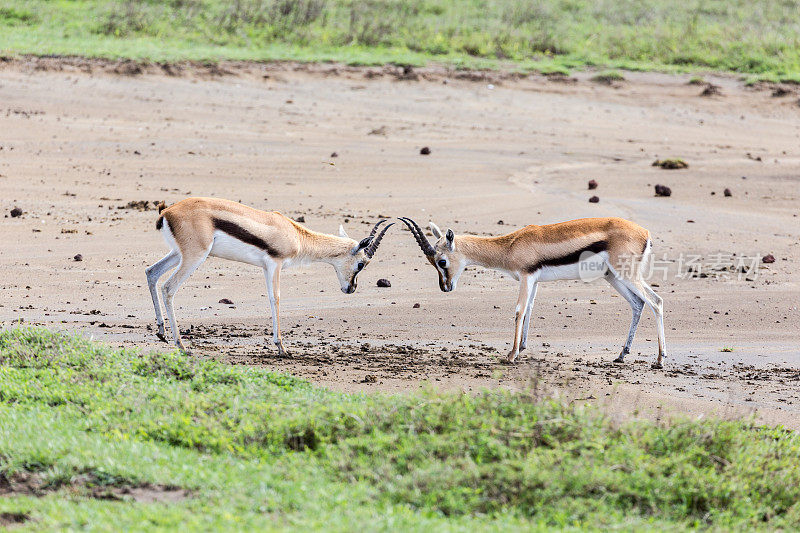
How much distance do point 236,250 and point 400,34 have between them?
13899 millimetres

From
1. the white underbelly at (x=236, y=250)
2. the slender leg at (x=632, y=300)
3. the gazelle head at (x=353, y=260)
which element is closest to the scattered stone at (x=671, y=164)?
the slender leg at (x=632, y=300)

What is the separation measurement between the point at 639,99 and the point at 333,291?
10704 mm

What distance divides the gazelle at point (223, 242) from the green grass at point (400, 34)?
10349mm

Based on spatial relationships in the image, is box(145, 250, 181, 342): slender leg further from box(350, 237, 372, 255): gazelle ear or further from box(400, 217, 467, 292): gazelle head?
box(400, 217, 467, 292): gazelle head

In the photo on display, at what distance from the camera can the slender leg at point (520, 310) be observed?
8984mm

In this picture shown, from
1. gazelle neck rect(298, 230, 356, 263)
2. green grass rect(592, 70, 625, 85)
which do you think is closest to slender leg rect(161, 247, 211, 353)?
gazelle neck rect(298, 230, 356, 263)

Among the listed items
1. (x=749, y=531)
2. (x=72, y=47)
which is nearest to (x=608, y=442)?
(x=749, y=531)

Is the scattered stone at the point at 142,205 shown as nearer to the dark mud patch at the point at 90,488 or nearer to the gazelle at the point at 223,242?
the gazelle at the point at 223,242

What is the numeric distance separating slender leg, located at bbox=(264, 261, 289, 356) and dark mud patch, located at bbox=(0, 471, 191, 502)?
3418 millimetres

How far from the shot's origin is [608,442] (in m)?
5.77

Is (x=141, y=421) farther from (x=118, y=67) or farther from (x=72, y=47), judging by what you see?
(x=72, y=47)

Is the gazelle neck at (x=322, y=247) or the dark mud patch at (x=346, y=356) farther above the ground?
the gazelle neck at (x=322, y=247)

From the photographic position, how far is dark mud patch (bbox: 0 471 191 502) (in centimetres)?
525

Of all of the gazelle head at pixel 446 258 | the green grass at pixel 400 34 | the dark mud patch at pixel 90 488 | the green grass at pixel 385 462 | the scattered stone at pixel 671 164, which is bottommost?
the dark mud patch at pixel 90 488
